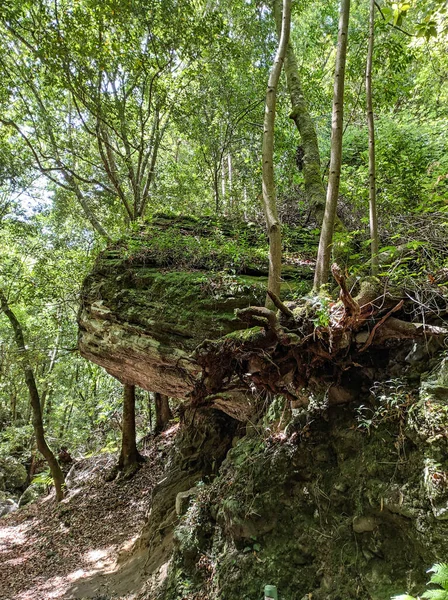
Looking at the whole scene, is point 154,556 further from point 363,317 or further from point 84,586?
point 363,317

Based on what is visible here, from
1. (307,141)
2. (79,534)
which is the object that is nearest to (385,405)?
(307,141)

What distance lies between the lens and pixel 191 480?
6707 mm

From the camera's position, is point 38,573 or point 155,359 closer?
point 155,359

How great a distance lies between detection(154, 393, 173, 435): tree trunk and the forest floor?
1.39 feet

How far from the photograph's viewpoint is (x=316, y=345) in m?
3.49

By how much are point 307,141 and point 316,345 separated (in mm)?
5443

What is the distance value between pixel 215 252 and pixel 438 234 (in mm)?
3341

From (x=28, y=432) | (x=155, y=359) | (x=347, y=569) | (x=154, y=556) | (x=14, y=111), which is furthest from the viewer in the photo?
(x=28, y=432)

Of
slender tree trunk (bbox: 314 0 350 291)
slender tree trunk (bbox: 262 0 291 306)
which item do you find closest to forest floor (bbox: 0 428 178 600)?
slender tree trunk (bbox: 262 0 291 306)

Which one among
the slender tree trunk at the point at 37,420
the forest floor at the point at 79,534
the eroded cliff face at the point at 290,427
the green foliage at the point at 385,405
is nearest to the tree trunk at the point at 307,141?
the eroded cliff face at the point at 290,427

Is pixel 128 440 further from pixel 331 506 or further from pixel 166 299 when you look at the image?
pixel 331 506

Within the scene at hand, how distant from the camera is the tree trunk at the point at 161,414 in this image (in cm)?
1152

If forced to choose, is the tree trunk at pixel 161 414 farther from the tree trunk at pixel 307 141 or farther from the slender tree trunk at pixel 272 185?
the slender tree trunk at pixel 272 185

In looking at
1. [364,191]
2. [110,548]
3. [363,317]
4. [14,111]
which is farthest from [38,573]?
[14,111]
